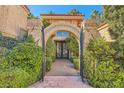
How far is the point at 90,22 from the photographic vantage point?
929cm

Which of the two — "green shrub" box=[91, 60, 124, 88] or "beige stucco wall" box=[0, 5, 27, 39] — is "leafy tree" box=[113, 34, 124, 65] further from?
"beige stucco wall" box=[0, 5, 27, 39]

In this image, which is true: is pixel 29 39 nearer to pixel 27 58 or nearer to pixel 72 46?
pixel 27 58

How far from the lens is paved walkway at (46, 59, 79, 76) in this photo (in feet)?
31.9

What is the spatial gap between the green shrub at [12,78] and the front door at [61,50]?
4.43 meters

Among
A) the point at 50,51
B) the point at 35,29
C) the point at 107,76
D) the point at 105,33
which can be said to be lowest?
the point at 107,76

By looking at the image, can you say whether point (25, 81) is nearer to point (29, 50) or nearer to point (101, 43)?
point (29, 50)

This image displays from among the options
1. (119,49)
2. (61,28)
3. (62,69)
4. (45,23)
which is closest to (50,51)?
(62,69)

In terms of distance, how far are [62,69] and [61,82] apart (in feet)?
6.73

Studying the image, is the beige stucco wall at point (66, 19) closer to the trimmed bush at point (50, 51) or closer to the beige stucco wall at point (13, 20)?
the beige stucco wall at point (13, 20)

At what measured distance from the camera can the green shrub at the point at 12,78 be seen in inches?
266

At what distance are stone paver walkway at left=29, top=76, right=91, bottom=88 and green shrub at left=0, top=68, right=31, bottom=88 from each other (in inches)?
30.8

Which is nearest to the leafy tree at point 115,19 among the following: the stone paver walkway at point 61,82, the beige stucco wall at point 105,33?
the beige stucco wall at point 105,33

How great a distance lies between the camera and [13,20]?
8852mm
